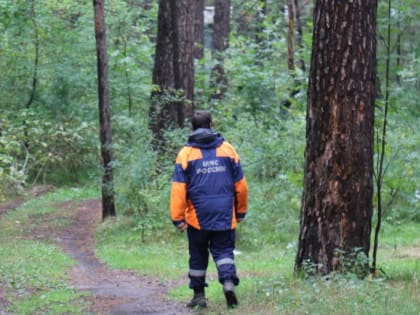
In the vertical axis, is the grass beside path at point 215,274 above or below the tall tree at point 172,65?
below

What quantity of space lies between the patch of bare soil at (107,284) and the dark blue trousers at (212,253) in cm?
42

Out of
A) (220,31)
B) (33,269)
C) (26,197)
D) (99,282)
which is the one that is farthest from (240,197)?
(220,31)

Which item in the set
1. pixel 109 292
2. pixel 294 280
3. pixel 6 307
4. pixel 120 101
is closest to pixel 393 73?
pixel 294 280

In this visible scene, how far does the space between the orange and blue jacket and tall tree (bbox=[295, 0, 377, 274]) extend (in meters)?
1.03

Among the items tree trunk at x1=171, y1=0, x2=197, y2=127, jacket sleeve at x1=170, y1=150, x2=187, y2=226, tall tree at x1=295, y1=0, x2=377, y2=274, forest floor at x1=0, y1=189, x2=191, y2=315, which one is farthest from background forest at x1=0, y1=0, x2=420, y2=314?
jacket sleeve at x1=170, y1=150, x2=187, y2=226

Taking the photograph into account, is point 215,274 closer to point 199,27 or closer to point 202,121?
point 202,121

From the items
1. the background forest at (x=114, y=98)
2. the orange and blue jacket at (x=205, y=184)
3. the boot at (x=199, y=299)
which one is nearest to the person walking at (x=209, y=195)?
the orange and blue jacket at (x=205, y=184)

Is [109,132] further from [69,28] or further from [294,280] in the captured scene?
[69,28]

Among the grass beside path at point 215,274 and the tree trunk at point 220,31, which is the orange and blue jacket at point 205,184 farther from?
the tree trunk at point 220,31

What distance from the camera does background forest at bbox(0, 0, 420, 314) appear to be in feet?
49.3

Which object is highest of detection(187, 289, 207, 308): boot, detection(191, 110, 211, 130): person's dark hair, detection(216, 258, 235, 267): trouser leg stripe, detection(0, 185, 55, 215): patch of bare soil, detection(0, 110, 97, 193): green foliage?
detection(191, 110, 211, 130): person's dark hair

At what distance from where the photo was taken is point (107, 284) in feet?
34.4

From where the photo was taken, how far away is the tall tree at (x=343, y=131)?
793cm

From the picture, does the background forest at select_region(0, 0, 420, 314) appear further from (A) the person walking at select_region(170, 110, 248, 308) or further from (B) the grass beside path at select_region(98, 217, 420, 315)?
(A) the person walking at select_region(170, 110, 248, 308)
